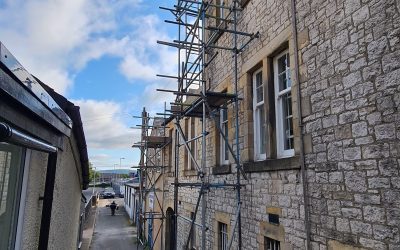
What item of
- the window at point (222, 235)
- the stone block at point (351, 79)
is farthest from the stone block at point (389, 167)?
the window at point (222, 235)

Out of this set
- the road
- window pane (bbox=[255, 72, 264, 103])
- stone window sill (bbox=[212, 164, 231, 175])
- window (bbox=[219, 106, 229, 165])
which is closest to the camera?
window pane (bbox=[255, 72, 264, 103])

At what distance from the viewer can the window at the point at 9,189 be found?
2.55m

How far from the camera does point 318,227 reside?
14.1ft

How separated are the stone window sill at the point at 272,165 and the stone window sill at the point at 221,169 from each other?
900mm

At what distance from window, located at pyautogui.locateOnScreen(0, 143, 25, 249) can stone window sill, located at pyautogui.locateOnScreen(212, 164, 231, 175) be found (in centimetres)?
502

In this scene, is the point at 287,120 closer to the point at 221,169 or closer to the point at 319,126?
Result: the point at 319,126

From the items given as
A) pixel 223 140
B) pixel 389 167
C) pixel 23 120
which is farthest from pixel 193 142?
pixel 23 120

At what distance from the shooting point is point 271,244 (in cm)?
559

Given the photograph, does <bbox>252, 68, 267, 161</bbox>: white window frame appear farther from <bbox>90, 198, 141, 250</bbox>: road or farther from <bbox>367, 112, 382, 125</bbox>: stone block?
<bbox>90, 198, 141, 250</bbox>: road

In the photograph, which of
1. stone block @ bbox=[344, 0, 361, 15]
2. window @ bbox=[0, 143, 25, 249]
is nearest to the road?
window @ bbox=[0, 143, 25, 249]

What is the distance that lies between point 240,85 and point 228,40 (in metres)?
1.50

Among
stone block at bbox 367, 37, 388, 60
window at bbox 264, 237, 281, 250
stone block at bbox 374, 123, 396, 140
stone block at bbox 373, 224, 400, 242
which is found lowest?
window at bbox 264, 237, 281, 250

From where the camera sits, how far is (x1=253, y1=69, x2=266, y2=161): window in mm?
6406

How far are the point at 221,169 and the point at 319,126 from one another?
364 cm
